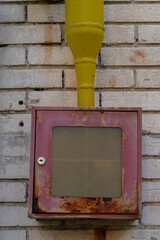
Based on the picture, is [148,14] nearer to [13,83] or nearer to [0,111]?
[13,83]

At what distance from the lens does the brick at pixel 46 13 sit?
2369 millimetres

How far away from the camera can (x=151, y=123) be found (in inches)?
89.3

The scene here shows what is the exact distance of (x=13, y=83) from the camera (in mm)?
2328

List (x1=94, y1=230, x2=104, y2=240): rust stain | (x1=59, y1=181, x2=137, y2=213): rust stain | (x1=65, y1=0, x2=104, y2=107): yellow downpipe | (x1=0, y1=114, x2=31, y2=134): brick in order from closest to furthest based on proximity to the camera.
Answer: (x1=59, y1=181, x2=137, y2=213): rust stain < (x1=65, y1=0, x2=104, y2=107): yellow downpipe < (x1=94, y1=230, x2=104, y2=240): rust stain < (x1=0, y1=114, x2=31, y2=134): brick

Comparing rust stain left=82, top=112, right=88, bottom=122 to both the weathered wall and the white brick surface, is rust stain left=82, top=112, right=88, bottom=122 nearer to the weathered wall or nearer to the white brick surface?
the weathered wall

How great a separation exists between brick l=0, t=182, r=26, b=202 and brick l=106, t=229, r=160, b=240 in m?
0.55

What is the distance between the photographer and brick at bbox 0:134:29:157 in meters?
2.26

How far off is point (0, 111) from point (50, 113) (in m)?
0.47

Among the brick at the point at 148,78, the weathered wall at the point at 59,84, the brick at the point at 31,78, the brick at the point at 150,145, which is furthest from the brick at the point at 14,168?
the brick at the point at 148,78

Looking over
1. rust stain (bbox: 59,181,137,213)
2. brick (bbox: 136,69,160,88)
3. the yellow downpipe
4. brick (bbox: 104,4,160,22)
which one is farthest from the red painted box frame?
brick (bbox: 104,4,160,22)

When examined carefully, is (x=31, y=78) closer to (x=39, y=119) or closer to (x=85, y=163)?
(x=39, y=119)

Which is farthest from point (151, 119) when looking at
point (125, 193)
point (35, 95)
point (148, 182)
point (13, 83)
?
point (13, 83)

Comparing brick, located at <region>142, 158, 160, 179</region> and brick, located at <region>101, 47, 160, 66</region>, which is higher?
brick, located at <region>101, 47, 160, 66</region>

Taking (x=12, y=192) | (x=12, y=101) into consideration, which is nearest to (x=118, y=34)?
(x=12, y=101)
